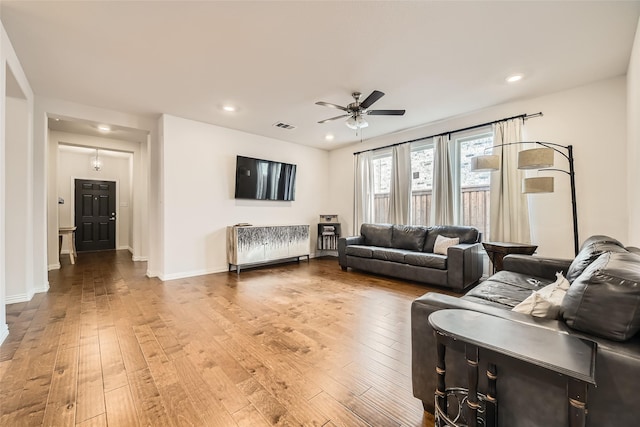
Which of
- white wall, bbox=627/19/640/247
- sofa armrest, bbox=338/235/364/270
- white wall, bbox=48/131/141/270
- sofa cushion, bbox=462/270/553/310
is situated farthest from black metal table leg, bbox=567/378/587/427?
white wall, bbox=48/131/141/270

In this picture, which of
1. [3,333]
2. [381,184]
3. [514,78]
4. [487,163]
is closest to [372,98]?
[514,78]

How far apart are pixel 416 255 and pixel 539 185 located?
5.79 ft

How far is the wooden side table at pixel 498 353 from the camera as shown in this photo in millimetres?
845

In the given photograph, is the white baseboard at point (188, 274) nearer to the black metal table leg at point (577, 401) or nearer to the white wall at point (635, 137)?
the black metal table leg at point (577, 401)

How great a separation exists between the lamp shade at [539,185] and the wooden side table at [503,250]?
70cm

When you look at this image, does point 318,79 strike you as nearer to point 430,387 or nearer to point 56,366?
point 430,387

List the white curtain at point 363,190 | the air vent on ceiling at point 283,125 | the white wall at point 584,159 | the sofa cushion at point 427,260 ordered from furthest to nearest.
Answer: the white curtain at point 363,190, the air vent on ceiling at point 283,125, the sofa cushion at point 427,260, the white wall at point 584,159

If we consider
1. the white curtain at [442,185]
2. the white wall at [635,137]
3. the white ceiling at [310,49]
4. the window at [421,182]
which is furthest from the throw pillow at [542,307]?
the window at [421,182]

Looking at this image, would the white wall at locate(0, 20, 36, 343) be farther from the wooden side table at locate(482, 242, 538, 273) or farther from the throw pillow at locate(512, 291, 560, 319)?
the wooden side table at locate(482, 242, 538, 273)

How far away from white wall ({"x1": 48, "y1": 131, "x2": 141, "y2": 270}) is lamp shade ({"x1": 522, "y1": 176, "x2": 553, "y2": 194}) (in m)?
7.10

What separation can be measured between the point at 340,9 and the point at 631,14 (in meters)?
2.36

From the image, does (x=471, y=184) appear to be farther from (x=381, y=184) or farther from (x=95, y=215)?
(x=95, y=215)

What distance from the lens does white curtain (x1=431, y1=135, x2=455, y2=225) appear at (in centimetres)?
453

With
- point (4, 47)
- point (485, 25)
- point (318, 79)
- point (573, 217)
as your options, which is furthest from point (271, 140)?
point (573, 217)
